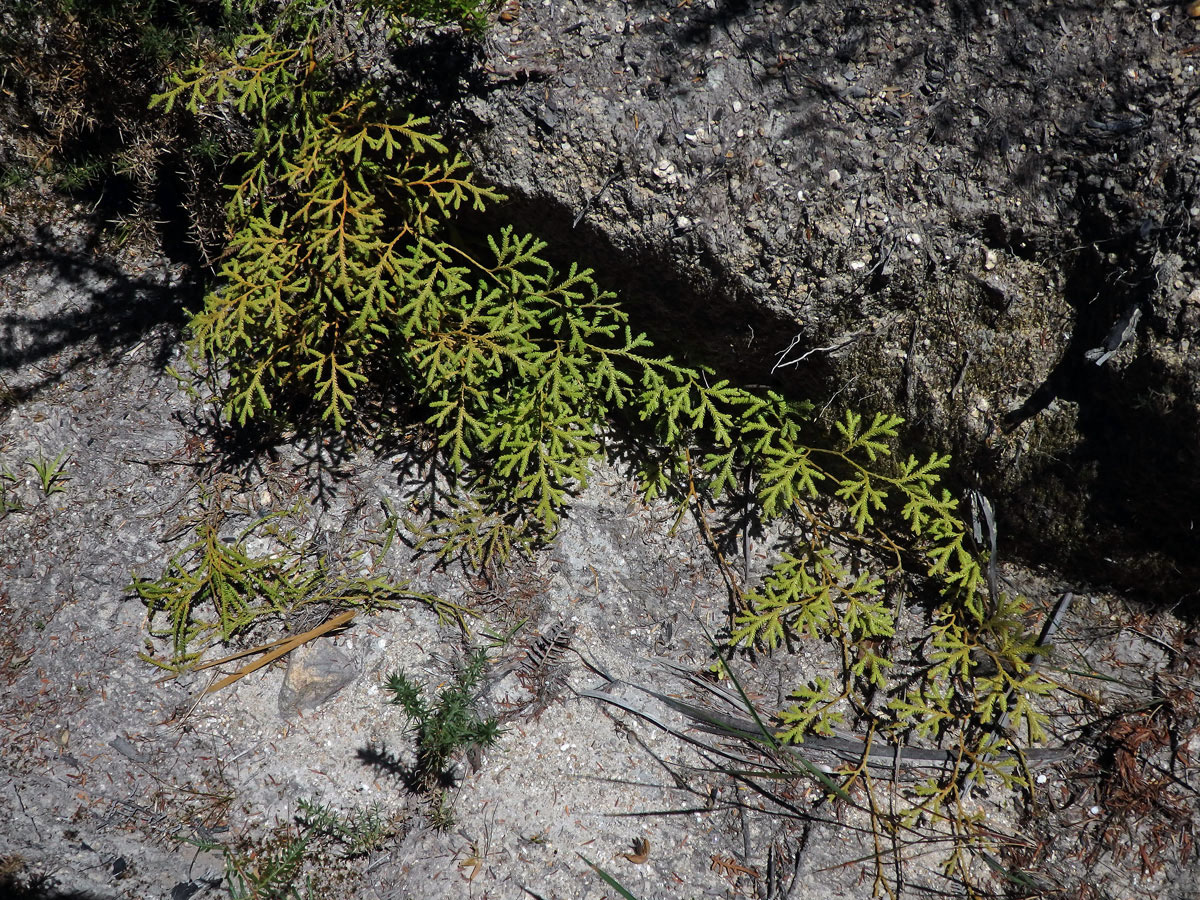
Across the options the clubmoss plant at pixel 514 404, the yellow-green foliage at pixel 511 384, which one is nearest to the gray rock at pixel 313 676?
the clubmoss plant at pixel 514 404

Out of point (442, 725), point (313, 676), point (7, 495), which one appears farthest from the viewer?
point (7, 495)

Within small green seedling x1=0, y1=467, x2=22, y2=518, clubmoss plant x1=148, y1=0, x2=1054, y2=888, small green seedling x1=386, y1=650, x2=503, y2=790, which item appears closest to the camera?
small green seedling x1=386, y1=650, x2=503, y2=790

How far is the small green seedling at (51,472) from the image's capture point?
4.08 m

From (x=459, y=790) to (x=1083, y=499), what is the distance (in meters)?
3.60

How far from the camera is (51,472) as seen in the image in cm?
411

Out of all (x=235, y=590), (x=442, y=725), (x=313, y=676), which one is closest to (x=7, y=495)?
(x=235, y=590)

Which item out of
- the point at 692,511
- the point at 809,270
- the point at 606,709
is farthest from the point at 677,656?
the point at 809,270

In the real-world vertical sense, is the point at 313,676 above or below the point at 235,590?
below

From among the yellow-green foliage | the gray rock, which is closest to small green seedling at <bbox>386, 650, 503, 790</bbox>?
the gray rock

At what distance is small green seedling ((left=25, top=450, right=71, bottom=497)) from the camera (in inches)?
161

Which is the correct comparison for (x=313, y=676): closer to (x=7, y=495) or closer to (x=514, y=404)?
(x=514, y=404)

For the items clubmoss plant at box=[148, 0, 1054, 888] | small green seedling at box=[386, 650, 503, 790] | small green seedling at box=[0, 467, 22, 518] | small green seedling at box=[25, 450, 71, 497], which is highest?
clubmoss plant at box=[148, 0, 1054, 888]

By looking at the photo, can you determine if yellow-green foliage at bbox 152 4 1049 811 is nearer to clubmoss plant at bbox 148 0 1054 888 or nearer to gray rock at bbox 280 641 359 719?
clubmoss plant at bbox 148 0 1054 888

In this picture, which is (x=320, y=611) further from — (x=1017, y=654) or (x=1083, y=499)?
(x=1083, y=499)
